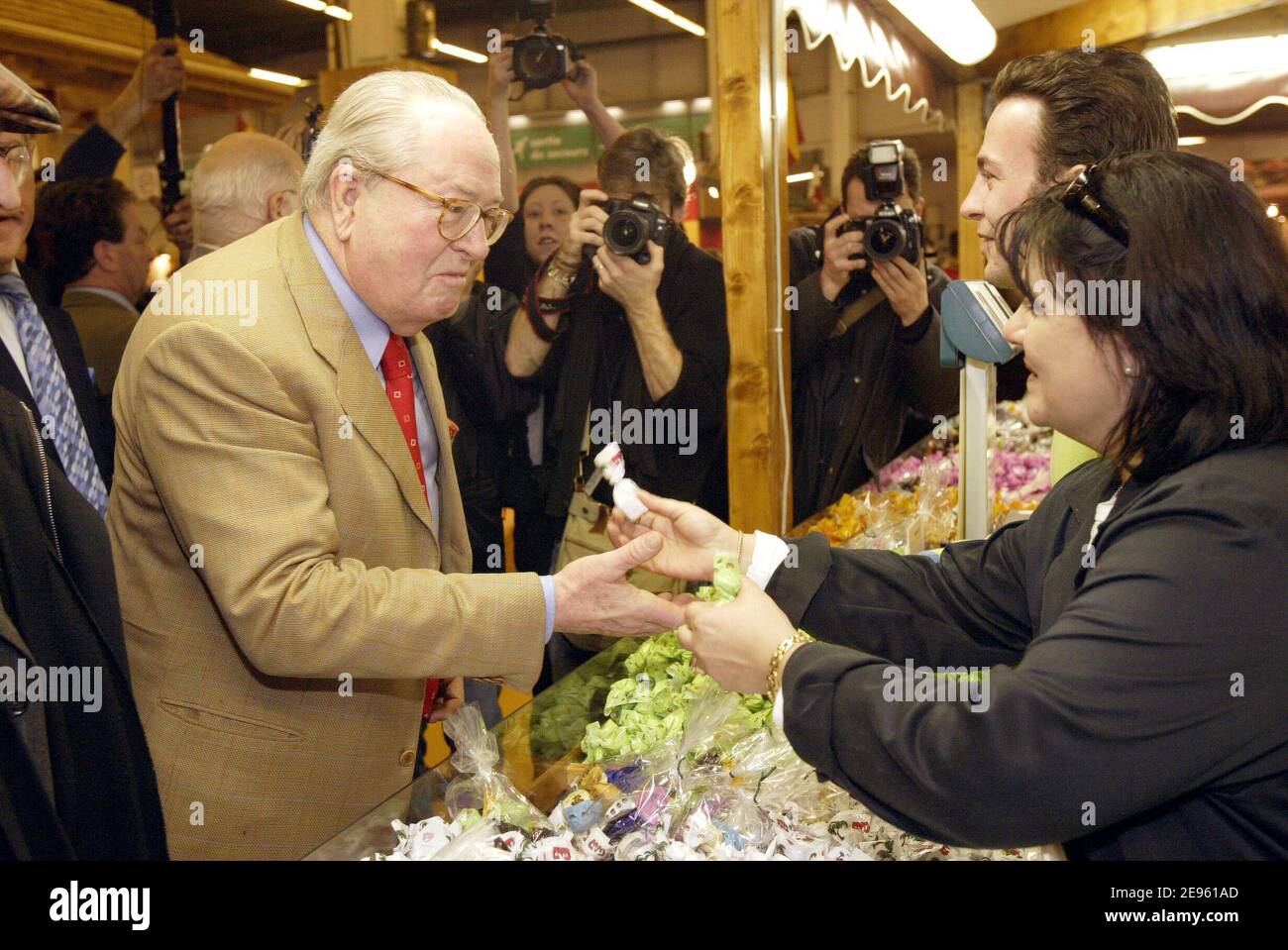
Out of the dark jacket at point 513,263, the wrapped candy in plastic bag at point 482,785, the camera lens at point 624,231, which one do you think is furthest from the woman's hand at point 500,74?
the wrapped candy in plastic bag at point 482,785

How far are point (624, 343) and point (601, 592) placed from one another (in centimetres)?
155

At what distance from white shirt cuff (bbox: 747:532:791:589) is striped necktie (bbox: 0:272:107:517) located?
4.84 ft

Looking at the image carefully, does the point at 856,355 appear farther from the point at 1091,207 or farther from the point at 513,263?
the point at 1091,207

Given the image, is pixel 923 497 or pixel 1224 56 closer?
pixel 923 497

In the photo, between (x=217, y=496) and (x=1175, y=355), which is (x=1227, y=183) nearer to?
(x=1175, y=355)

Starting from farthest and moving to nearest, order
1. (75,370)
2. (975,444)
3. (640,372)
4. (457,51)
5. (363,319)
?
(457,51)
(640,372)
(75,370)
(975,444)
(363,319)

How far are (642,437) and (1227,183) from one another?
199cm

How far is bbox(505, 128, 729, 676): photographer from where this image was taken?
9.80ft

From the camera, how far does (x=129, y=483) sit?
168 centimetres

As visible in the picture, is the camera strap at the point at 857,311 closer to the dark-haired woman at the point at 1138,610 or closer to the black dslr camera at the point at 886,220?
the black dslr camera at the point at 886,220

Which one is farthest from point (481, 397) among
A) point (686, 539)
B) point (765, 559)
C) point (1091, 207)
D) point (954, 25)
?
point (954, 25)

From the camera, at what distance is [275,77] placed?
7.04 m

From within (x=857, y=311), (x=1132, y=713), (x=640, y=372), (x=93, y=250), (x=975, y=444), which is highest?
(x=93, y=250)
